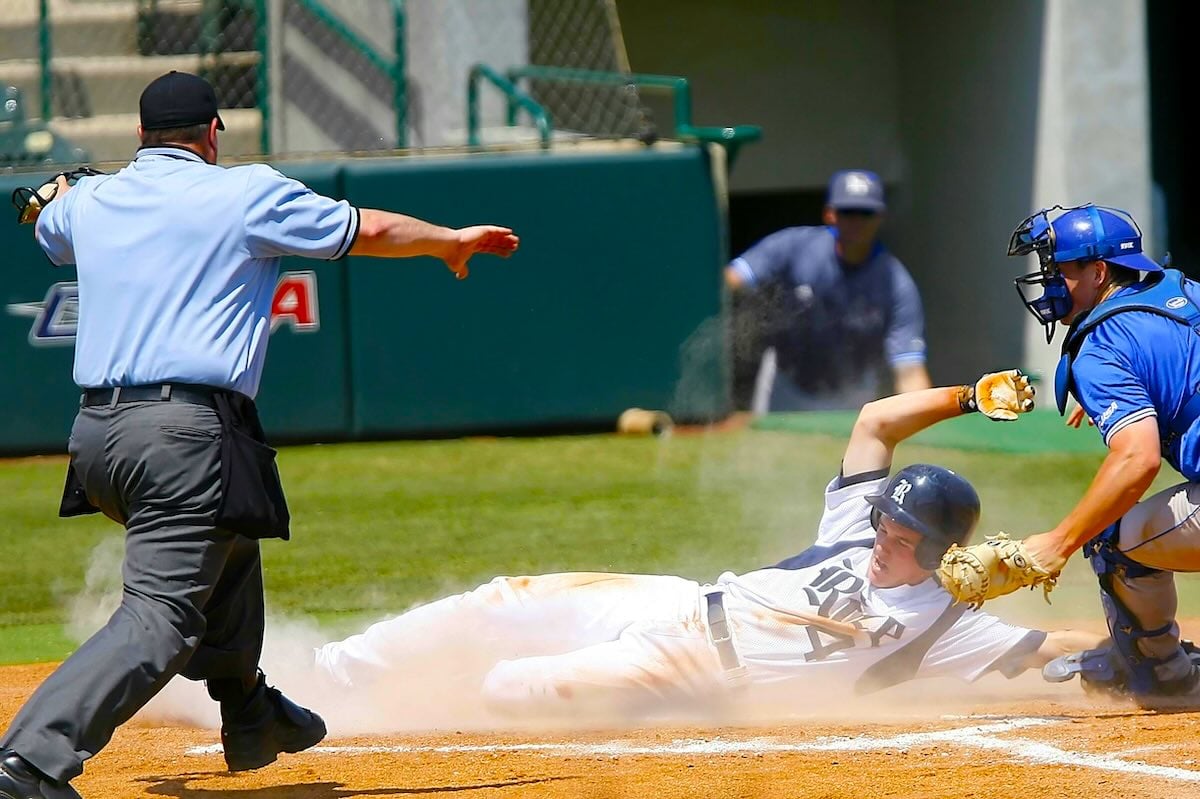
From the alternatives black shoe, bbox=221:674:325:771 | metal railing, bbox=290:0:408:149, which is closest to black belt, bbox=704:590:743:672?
black shoe, bbox=221:674:325:771

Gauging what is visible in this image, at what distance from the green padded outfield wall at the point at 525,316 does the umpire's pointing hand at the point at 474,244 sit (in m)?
7.24

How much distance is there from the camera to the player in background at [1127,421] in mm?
4281

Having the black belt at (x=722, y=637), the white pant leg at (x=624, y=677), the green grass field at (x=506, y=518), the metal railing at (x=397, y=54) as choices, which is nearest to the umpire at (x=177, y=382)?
the white pant leg at (x=624, y=677)

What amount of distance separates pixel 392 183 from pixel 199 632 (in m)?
7.89

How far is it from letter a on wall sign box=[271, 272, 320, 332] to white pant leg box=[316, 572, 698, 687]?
6.50m

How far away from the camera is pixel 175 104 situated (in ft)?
12.7

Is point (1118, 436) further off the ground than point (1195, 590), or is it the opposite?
point (1118, 436)

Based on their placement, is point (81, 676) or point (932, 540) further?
point (932, 540)

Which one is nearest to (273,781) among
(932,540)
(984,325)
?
(932,540)

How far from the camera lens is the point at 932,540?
456 cm

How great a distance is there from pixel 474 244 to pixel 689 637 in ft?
4.61

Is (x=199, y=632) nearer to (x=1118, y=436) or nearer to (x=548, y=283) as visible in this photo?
(x=1118, y=436)

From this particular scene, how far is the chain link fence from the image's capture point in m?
12.7

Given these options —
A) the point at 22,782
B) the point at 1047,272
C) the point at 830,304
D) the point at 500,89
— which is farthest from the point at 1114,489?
the point at 500,89
